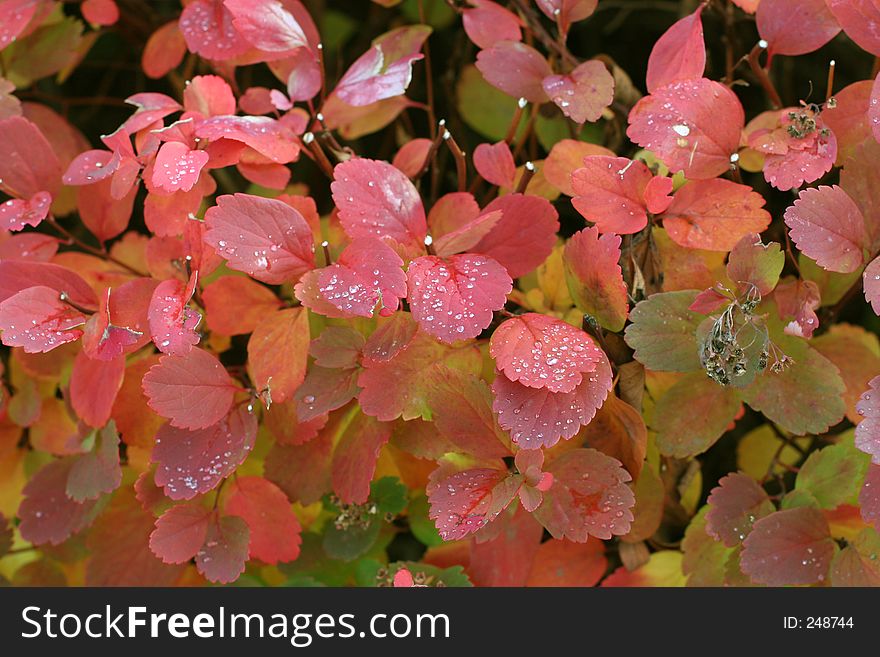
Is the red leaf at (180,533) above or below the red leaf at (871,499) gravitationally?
below

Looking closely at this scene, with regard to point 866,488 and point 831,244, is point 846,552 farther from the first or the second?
point 831,244

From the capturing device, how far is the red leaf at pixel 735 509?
2.10 feet

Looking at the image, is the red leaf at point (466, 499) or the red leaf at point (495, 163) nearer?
the red leaf at point (466, 499)

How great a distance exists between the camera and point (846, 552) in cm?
62

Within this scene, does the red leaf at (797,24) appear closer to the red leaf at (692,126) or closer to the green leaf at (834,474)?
the red leaf at (692,126)

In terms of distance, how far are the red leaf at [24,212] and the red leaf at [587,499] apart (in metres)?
0.42

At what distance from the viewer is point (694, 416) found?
25.2 inches

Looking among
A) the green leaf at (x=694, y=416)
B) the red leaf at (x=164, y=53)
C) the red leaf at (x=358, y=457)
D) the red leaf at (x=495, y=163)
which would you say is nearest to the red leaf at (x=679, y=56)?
the red leaf at (x=495, y=163)

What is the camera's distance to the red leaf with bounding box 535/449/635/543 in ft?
1.97

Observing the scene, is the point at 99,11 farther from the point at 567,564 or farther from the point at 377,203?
the point at 567,564

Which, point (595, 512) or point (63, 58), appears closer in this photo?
point (595, 512)

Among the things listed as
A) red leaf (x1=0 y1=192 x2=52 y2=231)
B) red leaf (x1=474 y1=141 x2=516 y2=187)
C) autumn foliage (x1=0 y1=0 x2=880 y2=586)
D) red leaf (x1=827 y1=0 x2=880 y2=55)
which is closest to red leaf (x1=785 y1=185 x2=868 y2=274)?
autumn foliage (x1=0 y1=0 x2=880 y2=586)
